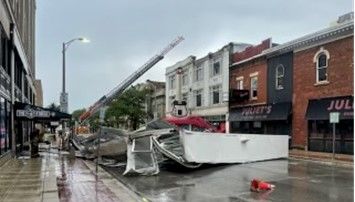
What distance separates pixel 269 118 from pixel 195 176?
19.1 metres

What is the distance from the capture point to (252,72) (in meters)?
42.5

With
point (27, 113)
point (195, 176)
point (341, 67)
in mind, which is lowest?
point (195, 176)

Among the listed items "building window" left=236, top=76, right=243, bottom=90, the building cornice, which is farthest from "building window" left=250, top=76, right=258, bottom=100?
the building cornice

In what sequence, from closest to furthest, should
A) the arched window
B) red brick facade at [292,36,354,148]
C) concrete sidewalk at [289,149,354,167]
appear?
concrete sidewalk at [289,149,354,167] → red brick facade at [292,36,354,148] → the arched window

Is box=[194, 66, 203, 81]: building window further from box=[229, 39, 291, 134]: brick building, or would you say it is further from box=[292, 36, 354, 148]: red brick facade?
box=[292, 36, 354, 148]: red brick facade

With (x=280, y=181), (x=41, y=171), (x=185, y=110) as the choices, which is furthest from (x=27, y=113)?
(x=185, y=110)

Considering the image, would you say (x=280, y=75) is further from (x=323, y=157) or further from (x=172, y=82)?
(x=172, y=82)

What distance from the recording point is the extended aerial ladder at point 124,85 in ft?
188

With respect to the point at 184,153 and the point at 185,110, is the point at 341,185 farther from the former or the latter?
the point at 185,110

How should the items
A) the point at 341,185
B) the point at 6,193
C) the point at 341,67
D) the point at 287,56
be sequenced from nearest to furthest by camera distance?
the point at 6,193 < the point at 341,185 < the point at 341,67 < the point at 287,56

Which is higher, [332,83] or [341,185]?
[332,83]

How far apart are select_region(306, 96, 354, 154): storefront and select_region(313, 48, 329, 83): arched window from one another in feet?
4.51

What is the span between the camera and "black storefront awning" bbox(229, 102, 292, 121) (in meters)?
37.1

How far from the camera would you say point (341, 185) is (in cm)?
1698
